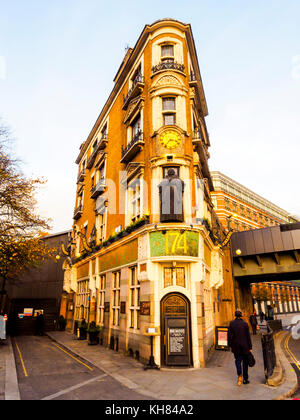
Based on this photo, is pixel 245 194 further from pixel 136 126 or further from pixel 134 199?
pixel 134 199

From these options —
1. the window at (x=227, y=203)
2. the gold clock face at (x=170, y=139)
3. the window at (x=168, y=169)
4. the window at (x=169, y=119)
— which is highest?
the window at (x=227, y=203)

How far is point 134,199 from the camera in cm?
1636

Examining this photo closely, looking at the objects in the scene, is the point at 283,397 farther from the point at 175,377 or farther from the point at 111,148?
the point at 111,148

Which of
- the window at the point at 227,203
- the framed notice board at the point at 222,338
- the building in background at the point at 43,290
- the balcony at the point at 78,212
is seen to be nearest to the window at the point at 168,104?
the framed notice board at the point at 222,338

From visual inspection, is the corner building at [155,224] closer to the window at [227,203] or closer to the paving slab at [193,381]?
the paving slab at [193,381]

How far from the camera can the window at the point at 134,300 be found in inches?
544

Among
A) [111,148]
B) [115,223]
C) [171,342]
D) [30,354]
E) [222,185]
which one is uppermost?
[222,185]

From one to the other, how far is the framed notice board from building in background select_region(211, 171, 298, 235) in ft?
115

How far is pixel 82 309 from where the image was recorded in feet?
77.7

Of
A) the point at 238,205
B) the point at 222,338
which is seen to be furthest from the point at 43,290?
the point at 238,205

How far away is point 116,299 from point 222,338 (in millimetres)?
6549

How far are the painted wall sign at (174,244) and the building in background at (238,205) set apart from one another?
38.3 metres

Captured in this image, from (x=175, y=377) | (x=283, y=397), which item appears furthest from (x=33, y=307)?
(x=283, y=397)
